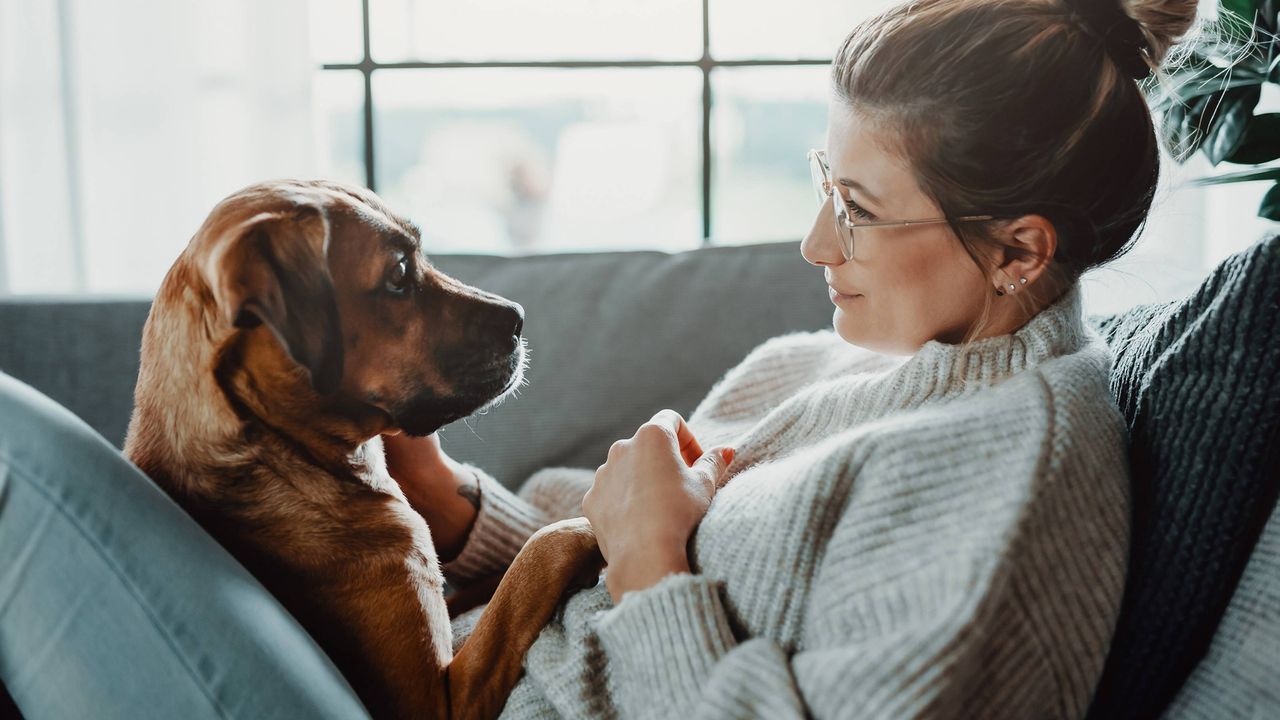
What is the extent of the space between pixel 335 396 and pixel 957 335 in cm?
74

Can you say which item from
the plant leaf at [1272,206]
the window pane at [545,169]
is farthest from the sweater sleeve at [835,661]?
the window pane at [545,169]

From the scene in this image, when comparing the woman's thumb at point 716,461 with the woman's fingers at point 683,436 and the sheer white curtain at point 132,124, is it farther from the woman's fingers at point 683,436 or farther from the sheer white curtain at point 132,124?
the sheer white curtain at point 132,124

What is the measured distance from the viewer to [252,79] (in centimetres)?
218

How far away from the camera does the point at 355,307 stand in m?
1.08

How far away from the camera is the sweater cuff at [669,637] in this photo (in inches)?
32.5

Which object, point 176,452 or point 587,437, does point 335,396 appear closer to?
point 176,452

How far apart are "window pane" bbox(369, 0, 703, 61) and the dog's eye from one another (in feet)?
5.56

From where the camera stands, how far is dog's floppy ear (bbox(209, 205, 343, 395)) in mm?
936

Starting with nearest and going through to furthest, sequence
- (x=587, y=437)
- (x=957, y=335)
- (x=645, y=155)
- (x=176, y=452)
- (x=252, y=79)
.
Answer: (x=176, y=452), (x=957, y=335), (x=587, y=437), (x=252, y=79), (x=645, y=155)

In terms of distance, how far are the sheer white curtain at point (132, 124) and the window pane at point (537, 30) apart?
0.50 metres

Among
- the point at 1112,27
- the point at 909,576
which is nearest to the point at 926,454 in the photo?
the point at 909,576

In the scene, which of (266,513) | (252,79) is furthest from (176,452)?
(252,79)

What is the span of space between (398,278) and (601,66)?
1624mm

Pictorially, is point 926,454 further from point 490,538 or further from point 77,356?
point 77,356
